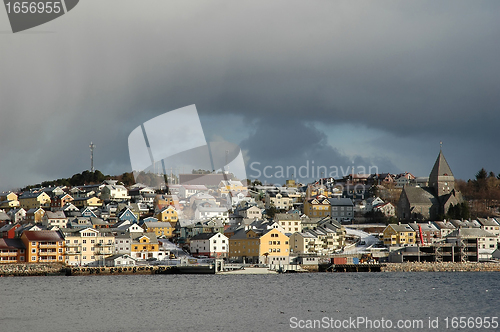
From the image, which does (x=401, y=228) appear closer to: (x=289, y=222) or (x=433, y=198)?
(x=289, y=222)

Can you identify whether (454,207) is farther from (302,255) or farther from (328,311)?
(328,311)

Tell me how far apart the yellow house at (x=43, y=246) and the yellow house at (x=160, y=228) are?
1687 cm

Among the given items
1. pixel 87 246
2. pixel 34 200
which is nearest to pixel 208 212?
pixel 87 246

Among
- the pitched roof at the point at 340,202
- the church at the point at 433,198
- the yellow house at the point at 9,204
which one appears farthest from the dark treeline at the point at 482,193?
the yellow house at the point at 9,204

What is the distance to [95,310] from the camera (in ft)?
101

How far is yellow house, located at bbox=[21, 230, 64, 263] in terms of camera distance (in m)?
59.4

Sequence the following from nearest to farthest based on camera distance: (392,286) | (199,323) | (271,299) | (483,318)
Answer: (199,323) → (483,318) → (271,299) → (392,286)

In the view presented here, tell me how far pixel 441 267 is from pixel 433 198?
28.3 metres

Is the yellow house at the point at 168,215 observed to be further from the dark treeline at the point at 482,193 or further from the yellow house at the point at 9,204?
the dark treeline at the point at 482,193

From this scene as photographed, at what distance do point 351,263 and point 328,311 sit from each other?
35799 millimetres

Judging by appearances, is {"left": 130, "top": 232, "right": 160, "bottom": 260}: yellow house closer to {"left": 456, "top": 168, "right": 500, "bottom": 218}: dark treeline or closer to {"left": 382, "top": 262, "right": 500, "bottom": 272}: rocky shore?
{"left": 382, "top": 262, "right": 500, "bottom": 272}: rocky shore

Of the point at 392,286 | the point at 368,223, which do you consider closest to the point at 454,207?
the point at 368,223

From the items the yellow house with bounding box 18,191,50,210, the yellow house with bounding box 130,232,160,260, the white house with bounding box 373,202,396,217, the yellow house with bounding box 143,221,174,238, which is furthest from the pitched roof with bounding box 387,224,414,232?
the yellow house with bounding box 18,191,50,210

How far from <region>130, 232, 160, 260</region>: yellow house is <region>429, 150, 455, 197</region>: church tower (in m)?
43.9
